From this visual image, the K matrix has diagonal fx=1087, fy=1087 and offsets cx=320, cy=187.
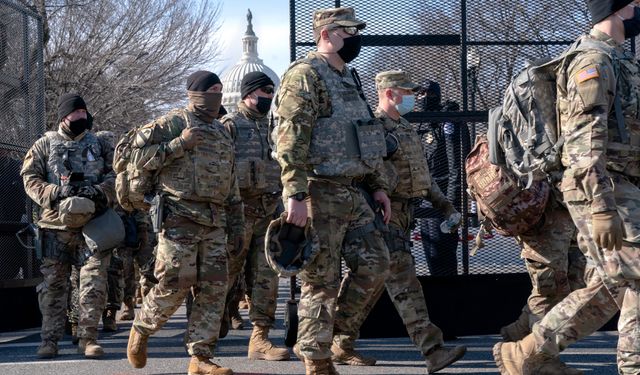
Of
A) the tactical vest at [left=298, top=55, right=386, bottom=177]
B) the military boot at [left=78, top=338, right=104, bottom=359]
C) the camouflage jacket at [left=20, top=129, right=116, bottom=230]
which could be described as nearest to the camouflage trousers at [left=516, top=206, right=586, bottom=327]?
the tactical vest at [left=298, top=55, right=386, bottom=177]

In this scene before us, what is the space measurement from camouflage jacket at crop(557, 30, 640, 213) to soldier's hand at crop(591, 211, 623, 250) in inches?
1.3

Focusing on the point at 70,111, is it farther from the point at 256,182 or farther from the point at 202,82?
the point at 202,82

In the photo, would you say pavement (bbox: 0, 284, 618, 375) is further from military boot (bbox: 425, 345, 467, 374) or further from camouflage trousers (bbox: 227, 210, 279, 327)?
camouflage trousers (bbox: 227, 210, 279, 327)

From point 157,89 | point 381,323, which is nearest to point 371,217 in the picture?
point 381,323

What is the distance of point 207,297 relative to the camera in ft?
23.0

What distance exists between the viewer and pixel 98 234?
854 centimetres

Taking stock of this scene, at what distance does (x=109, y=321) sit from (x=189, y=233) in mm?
3901

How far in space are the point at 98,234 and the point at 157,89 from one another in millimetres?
19557

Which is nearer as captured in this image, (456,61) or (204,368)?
(204,368)

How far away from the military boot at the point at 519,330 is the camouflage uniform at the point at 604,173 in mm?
2067

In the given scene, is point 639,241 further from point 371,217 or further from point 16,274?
point 16,274

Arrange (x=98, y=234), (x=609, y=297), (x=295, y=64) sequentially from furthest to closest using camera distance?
1. (x=98, y=234)
2. (x=295, y=64)
3. (x=609, y=297)

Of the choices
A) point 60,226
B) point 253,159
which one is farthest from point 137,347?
point 253,159

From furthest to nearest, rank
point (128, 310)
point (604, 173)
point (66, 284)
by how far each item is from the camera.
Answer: point (128, 310) → point (66, 284) → point (604, 173)
